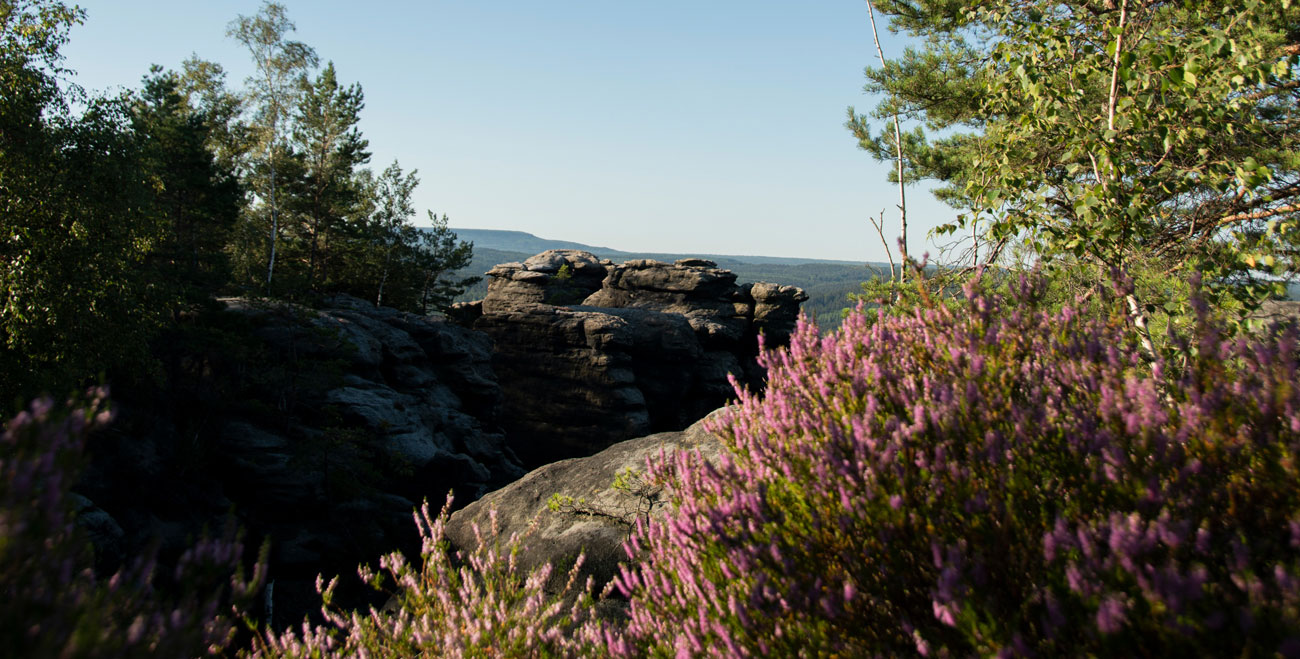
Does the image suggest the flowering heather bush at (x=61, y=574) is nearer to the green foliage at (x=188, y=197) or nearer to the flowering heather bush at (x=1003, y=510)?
the flowering heather bush at (x=1003, y=510)

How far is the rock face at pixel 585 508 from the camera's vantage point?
651 cm

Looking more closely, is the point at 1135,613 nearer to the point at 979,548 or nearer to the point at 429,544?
the point at 979,548

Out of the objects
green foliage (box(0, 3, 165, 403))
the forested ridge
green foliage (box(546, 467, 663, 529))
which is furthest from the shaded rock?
the forested ridge

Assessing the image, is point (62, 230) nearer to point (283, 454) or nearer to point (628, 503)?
point (283, 454)

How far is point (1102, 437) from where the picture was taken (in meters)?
2.24

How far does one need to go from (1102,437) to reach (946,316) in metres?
1.09

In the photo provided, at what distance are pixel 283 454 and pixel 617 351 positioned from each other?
22.2 meters

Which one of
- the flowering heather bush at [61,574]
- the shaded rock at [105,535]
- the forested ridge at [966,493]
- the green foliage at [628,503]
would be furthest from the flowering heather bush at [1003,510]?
the shaded rock at [105,535]

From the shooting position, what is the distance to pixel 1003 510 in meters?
2.35

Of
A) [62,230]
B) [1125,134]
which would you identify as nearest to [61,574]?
[1125,134]

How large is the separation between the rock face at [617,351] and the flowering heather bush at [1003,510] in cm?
3607

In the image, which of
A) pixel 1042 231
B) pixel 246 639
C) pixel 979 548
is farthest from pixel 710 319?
pixel 979 548

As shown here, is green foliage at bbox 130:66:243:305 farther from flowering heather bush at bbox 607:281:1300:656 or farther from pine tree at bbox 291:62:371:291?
flowering heather bush at bbox 607:281:1300:656

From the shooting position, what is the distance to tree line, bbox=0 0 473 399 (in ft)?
55.6
